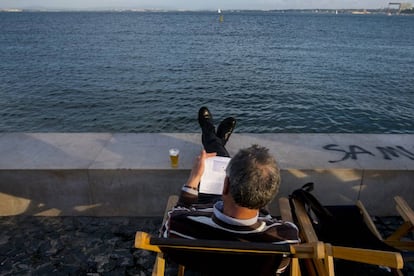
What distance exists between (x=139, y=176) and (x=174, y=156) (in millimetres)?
513

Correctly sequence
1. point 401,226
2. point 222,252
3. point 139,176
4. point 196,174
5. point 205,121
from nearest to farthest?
point 222,252, point 196,174, point 401,226, point 139,176, point 205,121

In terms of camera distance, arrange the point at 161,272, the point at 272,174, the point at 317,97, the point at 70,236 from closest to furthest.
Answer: the point at 272,174
the point at 161,272
the point at 70,236
the point at 317,97

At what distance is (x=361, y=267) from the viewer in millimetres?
3477

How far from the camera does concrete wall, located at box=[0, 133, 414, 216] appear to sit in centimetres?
405

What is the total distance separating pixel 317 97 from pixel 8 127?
51.0ft

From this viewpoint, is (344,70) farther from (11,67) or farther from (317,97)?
(11,67)

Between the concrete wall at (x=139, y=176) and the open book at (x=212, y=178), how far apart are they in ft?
2.05

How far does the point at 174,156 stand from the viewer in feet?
12.9

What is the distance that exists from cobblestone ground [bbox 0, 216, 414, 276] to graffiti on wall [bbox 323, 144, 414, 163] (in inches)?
32.4

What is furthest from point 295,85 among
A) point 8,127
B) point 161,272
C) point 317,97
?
point 161,272

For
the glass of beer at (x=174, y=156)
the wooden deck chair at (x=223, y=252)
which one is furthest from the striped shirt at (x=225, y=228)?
the glass of beer at (x=174, y=156)

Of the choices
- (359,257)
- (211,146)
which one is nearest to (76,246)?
(211,146)

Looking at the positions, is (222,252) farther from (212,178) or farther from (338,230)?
(338,230)

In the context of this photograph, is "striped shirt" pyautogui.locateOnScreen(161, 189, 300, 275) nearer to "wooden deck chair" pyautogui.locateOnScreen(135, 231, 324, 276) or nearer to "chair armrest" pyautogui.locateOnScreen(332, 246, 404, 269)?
"wooden deck chair" pyautogui.locateOnScreen(135, 231, 324, 276)
